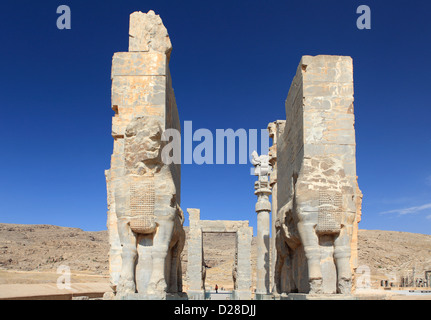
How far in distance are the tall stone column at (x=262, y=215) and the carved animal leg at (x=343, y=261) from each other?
7.14m

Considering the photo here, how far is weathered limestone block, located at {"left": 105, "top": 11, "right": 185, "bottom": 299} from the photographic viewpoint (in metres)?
6.41

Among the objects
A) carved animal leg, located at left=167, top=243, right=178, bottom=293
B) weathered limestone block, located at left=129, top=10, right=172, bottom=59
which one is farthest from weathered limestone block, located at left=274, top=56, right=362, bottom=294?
weathered limestone block, located at left=129, top=10, right=172, bottom=59

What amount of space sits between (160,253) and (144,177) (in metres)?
1.14

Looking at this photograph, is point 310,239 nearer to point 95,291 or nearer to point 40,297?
point 40,297

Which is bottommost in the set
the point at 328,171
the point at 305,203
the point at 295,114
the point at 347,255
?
the point at 347,255

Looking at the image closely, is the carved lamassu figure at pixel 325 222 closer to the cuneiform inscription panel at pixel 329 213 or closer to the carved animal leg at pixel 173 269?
the cuneiform inscription panel at pixel 329 213

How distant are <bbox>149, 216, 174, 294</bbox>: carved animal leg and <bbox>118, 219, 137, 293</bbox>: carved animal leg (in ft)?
0.95

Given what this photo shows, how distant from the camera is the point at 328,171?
22.4 ft

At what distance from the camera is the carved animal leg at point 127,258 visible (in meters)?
6.21

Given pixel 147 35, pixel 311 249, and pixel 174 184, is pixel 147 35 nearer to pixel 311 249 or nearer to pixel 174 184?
pixel 174 184

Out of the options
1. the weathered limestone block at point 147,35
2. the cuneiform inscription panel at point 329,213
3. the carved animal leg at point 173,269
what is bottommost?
the carved animal leg at point 173,269

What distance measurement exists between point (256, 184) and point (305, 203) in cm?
745

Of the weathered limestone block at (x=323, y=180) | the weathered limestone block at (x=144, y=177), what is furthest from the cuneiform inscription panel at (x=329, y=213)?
the weathered limestone block at (x=144, y=177)
